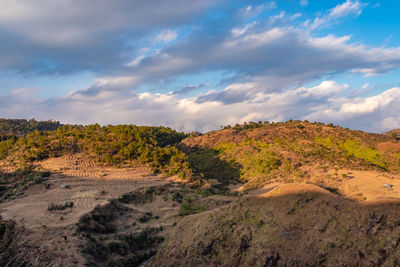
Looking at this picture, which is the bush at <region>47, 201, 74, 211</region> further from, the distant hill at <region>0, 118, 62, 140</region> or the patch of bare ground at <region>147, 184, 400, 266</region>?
the distant hill at <region>0, 118, 62, 140</region>

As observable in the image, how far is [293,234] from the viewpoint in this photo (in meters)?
9.81

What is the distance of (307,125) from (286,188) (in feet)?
127

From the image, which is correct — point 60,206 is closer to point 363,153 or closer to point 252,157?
point 252,157

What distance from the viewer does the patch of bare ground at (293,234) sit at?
8359 mm

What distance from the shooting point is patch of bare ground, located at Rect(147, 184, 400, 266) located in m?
8.36

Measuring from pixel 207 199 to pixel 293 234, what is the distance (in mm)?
13473

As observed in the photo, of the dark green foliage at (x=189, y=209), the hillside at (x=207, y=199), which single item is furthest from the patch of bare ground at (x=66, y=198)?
the dark green foliage at (x=189, y=209)

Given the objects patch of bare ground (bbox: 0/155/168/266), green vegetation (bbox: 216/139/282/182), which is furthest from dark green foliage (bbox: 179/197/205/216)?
green vegetation (bbox: 216/139/282/182)

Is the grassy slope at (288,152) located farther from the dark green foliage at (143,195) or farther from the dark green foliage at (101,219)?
the dark green foliage at (101,219)

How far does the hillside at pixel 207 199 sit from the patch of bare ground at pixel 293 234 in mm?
41

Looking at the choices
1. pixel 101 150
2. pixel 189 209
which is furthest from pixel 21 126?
pixel 189 209

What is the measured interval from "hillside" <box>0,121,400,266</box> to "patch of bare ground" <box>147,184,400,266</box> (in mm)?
41

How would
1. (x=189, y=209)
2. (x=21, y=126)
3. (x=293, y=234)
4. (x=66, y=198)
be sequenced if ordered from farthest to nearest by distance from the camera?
1. (x=21, y=126)
2. (x=66, y=198)
3. (x=189, y=209)
4. (x=293, y=234)

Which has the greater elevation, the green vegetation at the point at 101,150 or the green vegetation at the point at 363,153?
the green vegetation at the point at 101,150
